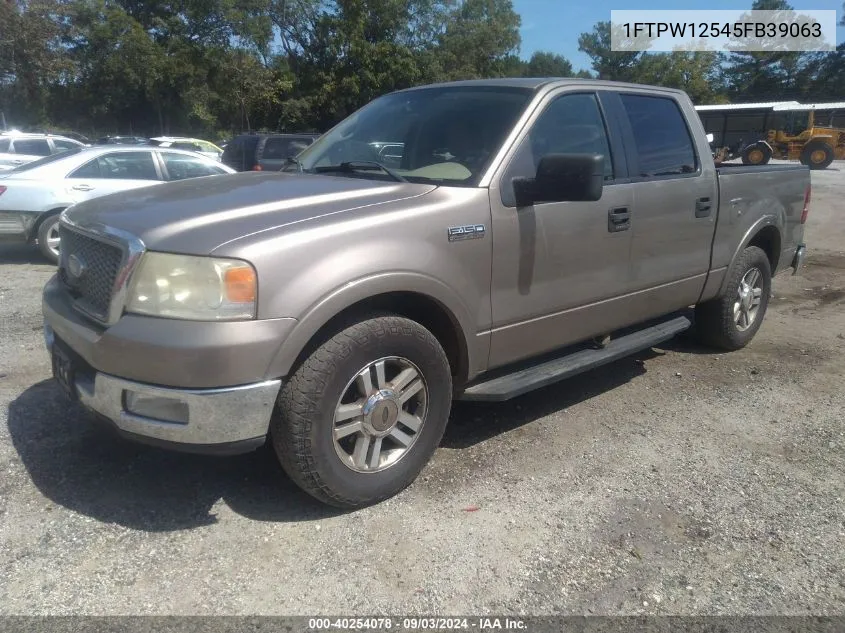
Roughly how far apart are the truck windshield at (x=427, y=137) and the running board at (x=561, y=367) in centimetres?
101

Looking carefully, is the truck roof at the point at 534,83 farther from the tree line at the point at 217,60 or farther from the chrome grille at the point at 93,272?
the tree line at the point at 217,60

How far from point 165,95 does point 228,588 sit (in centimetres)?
3955

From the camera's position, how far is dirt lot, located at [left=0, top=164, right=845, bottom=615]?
2600 mm

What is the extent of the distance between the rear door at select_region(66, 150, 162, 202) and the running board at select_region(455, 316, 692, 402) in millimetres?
6656

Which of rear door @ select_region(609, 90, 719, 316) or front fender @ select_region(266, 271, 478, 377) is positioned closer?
front fender @ select_region(266, 271, 478, 377)

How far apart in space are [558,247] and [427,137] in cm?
93

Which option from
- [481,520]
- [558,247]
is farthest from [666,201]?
[481,520]

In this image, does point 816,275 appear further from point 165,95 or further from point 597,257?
point 165,95

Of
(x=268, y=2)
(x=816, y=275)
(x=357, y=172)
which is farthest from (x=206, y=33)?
(x=357, y=172)

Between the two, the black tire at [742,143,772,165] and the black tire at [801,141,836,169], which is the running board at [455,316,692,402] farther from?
the black tire at [801,141,836,169]

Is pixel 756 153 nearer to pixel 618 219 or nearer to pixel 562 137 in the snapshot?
pixel 618 219

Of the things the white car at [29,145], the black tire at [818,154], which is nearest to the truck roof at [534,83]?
the white car at [29,145]

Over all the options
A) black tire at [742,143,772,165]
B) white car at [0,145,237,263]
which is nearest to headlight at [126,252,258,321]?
white car at [0,145,237,263]

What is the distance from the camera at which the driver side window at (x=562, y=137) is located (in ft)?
11.5
